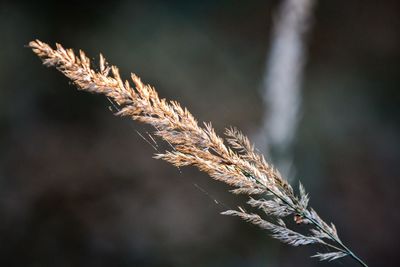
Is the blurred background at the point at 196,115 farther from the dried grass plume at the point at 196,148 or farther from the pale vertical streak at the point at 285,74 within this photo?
the dried grass plume at the point at 196,148

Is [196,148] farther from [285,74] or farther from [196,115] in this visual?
[196,115]

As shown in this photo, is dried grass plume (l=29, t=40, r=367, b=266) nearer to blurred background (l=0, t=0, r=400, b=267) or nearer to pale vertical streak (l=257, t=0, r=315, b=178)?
pale vertical streak (l=257, t=0, r=315, b=178)

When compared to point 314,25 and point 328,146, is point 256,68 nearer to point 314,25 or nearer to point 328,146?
point 314,25

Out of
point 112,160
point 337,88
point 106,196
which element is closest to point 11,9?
point 112,160

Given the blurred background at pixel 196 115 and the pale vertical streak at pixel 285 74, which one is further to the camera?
the blurred background at pixel 196 115

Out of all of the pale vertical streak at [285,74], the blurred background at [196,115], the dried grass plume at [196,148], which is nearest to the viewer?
the dried grass plume at [196,148]

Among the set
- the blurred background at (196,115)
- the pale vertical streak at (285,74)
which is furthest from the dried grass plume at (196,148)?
the blurred background at (196,115)

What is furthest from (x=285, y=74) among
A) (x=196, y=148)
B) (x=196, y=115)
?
(x=196, y=148)
